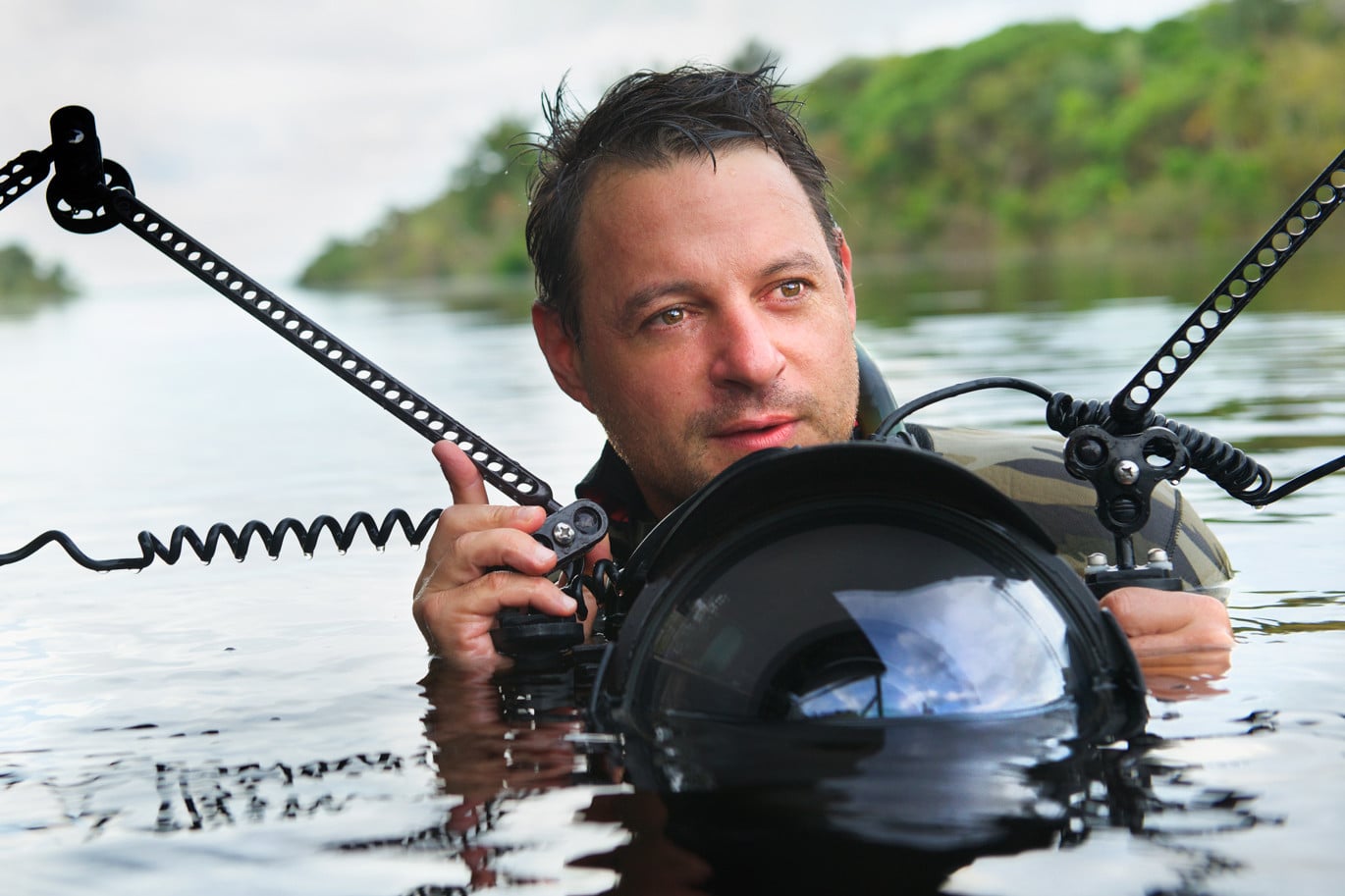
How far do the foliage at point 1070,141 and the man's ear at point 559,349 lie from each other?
51480 mm

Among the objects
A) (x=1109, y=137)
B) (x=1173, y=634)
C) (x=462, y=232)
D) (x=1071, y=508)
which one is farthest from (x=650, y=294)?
(x=462, y=232)

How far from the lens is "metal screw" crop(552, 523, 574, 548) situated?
304 centimetres

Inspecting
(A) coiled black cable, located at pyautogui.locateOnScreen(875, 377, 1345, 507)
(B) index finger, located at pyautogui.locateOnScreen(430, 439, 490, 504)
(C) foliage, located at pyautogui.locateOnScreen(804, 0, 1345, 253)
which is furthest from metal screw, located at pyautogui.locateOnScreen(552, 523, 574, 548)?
(C) foliage, located at pyautogui.locateOnScreen(804, 0, 1345, 253)

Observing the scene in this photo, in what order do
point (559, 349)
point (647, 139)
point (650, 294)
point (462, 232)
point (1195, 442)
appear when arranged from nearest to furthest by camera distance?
1. point (1195, 442)
2. point (650, 294)
3. point (647, 139)
4. point (559, 349)
5. point (462, 232)

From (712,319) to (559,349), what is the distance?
779 mm

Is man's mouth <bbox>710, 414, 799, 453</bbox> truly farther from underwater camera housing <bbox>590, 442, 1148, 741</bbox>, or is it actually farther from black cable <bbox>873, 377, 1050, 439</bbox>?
underwater camera housing <bbox>590, 442, 1148, 741</bbox>

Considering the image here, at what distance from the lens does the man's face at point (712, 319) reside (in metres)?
3.35

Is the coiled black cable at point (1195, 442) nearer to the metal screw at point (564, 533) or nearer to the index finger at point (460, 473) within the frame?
the metal screw at point (564, 533)

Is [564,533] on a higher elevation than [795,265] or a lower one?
lower

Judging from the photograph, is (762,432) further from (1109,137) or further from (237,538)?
(1109,137)

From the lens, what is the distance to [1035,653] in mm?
2336

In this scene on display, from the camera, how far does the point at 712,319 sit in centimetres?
341

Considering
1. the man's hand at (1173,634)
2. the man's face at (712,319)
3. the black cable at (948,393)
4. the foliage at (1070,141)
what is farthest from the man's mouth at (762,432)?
the foliage at (1070,141)

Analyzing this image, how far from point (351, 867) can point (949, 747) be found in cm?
86
